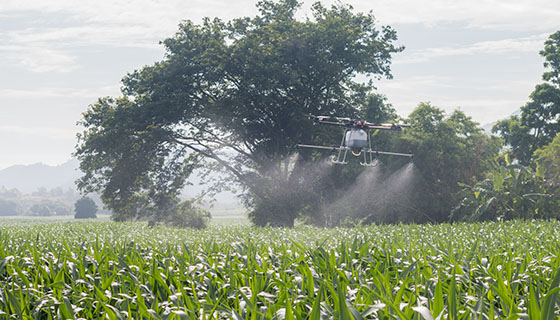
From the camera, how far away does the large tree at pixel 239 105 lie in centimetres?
3575

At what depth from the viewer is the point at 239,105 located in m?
35.5

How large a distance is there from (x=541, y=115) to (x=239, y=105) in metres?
22.5

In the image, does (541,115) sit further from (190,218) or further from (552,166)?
(190,218)

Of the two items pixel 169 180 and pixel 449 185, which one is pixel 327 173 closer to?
pixel 449 185

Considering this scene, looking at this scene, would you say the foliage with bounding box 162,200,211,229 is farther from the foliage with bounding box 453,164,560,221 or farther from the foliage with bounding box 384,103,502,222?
the foliage with bounding box 453,164,560,221

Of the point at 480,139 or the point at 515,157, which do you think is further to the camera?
the point at 515,157

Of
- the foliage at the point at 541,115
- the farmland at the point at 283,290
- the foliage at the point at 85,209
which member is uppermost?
the foliage at the point at 541,115

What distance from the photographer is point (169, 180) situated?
39156 millimetres

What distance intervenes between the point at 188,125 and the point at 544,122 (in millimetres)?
25745

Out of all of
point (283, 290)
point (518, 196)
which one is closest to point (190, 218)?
point (518, 196)

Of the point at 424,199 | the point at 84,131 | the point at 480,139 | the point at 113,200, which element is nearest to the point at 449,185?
the point at 424,199

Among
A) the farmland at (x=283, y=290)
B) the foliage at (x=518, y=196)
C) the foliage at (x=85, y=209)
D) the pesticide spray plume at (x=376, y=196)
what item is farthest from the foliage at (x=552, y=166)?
the foliage at (x=85, y=209)

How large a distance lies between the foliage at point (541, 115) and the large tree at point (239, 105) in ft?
35.9

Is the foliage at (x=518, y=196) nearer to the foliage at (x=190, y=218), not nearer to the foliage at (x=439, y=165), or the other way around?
the foliage at (x=439, y=165)
